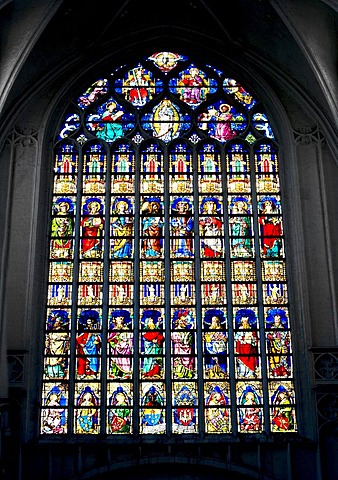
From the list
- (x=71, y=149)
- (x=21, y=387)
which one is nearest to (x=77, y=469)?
(x=21, y=387)

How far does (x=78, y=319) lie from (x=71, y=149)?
309 centimetres

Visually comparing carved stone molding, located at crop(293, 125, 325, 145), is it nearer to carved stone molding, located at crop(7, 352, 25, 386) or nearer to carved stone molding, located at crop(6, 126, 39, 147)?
carved stone molding, located at crop(6, 126, 39, 147)

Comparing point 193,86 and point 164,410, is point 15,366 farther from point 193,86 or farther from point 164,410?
point 193,86

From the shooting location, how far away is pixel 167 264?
44.0ft

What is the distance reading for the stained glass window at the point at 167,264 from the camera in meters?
12.5

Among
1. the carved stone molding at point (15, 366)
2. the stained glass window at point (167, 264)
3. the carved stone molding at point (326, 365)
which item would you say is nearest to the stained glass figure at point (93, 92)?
the stained glass window at point (167, 264)

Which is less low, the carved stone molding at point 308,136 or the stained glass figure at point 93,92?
the stained glass figure at point 93,92

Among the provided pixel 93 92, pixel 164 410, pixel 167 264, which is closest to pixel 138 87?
pixel 93 92

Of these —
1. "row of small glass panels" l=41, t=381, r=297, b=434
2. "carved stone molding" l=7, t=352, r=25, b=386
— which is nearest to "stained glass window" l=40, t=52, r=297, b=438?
"row of small glass panels" l=41, t=381, r=297, b=434

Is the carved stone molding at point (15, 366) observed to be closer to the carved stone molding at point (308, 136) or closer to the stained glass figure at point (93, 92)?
the stained glass figure at point (93, 92)

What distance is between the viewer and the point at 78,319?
13.1m

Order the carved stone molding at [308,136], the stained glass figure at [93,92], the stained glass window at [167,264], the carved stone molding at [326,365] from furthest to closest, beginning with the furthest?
the stained glass figure at [93,92]
the carved stone molding at [308,136]
the stained glass window at [167,264]
the carved stone molding at [326,365]

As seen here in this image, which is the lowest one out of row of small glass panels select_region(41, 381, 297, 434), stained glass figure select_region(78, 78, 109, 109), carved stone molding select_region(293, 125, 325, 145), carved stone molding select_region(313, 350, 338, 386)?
row of small glass panels select_region(41, 381, 297, 434)

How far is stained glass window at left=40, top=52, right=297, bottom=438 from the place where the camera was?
12547mm
